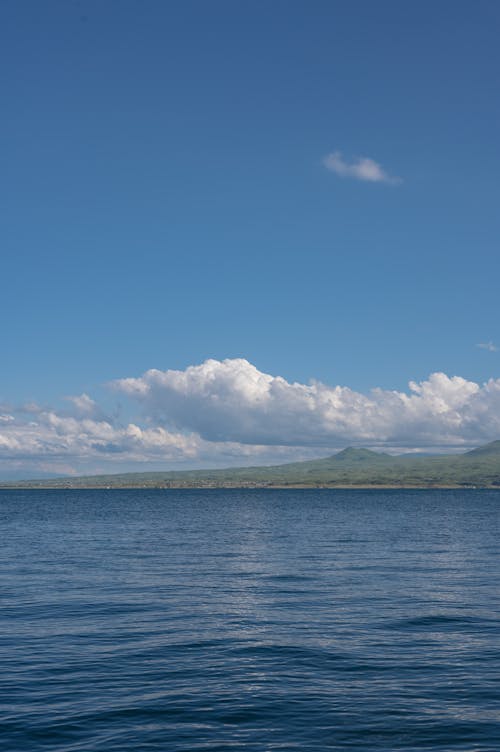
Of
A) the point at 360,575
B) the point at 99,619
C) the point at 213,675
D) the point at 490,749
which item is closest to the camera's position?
the point at 490,749

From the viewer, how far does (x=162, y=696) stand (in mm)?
31609

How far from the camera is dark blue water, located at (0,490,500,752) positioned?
27297 mm

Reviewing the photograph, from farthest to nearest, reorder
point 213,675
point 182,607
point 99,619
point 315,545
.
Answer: point 315,545, point 182,607, point 99,619, point 213,675

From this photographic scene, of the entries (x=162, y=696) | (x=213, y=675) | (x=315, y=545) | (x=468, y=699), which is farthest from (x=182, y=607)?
(x=315, y=545)

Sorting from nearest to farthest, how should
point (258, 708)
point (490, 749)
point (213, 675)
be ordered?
point (490, 749), point (258, 708), point (213, 675)

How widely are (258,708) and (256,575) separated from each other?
39866mm

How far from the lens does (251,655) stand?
38750 mm

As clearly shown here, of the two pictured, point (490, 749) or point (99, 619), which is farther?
point (99, 619)

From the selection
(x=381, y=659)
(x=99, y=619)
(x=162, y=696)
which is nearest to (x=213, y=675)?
(x=162, y=696)

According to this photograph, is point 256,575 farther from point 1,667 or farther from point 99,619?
point 1,667

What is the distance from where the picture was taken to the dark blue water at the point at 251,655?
27.3 meters

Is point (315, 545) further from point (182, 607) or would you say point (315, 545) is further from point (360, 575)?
point (182, 607)

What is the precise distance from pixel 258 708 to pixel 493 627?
21344 mm

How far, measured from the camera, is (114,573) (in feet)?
233
